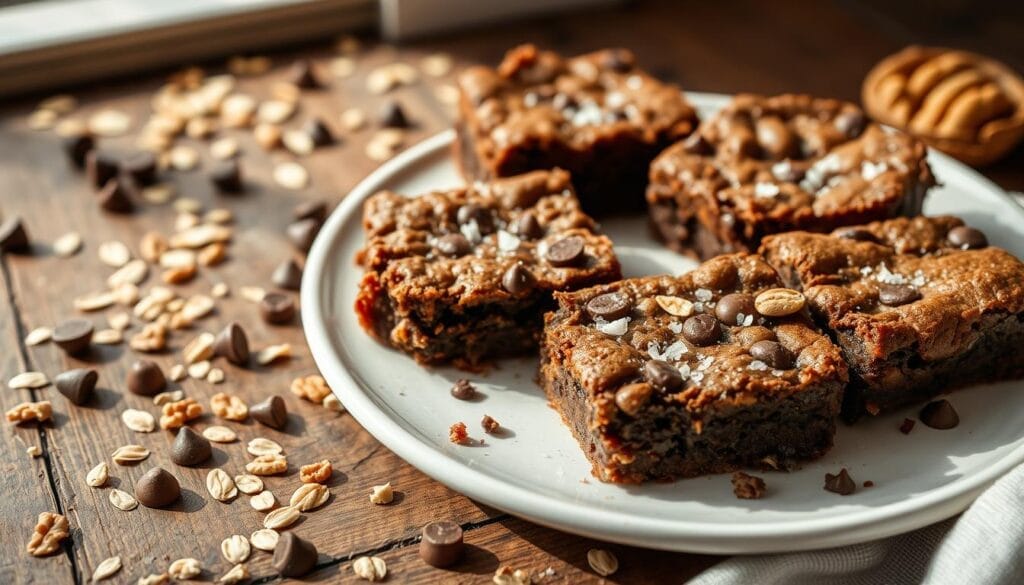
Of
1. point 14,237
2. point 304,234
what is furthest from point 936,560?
point 14,237

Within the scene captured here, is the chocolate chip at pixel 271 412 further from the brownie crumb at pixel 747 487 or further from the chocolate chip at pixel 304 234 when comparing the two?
the brownie crumb at pixel 747 487

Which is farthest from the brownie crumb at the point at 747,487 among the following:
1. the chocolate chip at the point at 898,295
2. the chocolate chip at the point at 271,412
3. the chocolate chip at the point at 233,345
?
the chocolate chip at the point at 233,345

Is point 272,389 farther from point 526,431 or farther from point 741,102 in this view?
point 741,102

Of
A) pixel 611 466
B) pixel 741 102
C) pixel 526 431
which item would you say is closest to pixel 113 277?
pixel 526 431

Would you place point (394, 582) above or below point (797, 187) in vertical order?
below

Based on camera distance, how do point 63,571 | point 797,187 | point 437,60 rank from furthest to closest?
point 437,60 < point 797,187 < point 63,571

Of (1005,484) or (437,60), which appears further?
(437,60)
